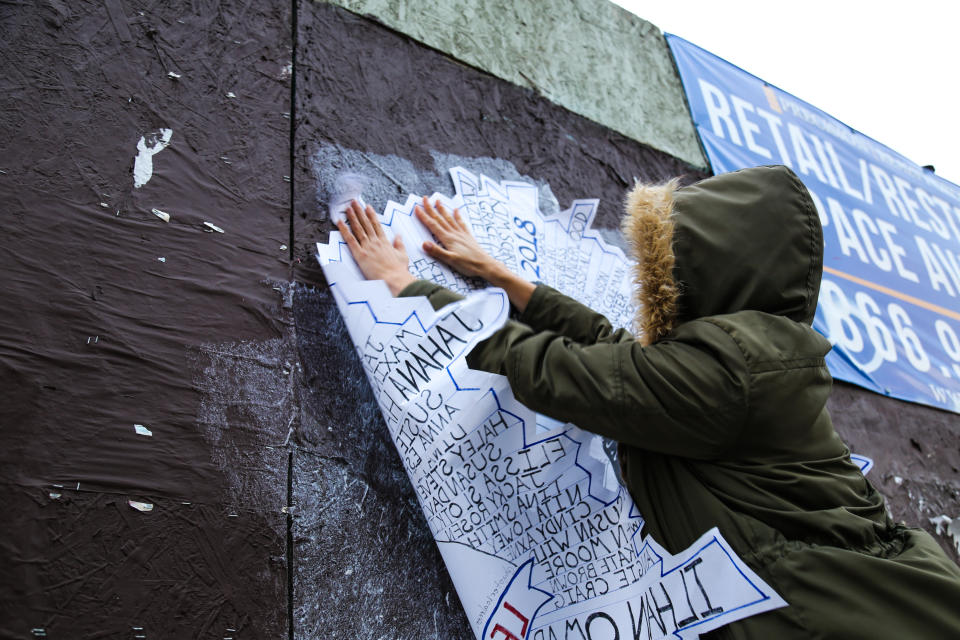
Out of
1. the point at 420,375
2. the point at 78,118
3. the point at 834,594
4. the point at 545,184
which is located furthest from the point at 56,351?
the point at 545,184

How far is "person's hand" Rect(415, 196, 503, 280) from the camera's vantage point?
2.29 metres

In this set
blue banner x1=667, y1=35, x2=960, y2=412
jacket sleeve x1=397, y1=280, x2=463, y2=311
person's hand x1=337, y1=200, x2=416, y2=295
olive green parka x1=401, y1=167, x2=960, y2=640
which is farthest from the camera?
blue banner x1=667, y1=35, x2=960, y2=412

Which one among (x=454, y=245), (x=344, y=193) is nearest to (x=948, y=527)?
(x=454, y=245)

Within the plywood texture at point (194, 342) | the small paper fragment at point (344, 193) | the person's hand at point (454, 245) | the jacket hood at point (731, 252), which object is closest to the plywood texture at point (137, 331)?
the plywood texture at point (194, 342)

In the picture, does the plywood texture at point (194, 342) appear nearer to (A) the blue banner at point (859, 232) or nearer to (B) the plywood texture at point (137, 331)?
(B) the plywood texture at point (137, 331)

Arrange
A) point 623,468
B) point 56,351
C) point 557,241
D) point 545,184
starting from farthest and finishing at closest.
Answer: point 545,184, point 557,241, point 623,468, point 56,351

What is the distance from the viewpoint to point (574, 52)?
3.44 meters

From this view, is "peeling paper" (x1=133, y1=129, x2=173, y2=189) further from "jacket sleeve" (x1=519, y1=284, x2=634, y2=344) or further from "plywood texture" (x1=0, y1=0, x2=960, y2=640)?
"jacket sleeve" (x1=519, y1=284, x2=634, y2=344)

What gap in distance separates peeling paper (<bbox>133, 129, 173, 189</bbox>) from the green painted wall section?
3.07 feet

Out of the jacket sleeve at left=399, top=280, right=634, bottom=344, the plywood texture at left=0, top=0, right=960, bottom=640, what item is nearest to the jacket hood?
the jacket sleeve at left=399, top=280, right=634, bottom=344

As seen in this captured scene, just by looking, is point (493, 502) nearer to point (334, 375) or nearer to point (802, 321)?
point (334, 375)

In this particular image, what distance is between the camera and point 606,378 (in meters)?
1.50

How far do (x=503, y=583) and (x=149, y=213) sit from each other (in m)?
1.39

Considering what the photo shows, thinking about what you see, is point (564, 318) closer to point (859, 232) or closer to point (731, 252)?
point (731, 252)
